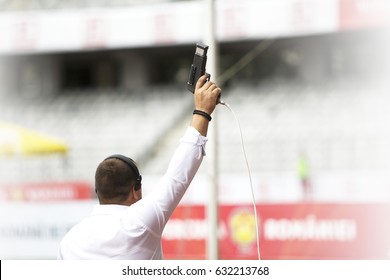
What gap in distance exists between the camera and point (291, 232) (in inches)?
370

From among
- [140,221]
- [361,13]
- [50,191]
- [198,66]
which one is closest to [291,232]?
[50,191]

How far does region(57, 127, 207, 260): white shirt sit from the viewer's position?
97.7 inches

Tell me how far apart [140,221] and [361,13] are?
13102 millimetres

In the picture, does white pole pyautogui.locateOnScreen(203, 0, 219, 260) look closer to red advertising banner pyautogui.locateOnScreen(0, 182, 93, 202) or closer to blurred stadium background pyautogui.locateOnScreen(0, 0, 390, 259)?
blurred stadium background pyautogui.locateOnScreen(0, 0, 390, 259)

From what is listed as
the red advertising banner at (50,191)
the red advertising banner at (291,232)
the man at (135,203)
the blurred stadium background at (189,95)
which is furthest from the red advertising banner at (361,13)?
the man at (135,203)

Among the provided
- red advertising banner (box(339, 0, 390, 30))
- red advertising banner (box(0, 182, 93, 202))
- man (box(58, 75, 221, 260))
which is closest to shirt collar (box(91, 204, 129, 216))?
man (box(58, 75, 221, 260))

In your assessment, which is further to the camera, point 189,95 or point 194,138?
point 189,95

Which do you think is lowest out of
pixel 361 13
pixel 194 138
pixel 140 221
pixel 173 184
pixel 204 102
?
pixel 140 221

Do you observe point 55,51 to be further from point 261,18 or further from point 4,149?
point 4,149

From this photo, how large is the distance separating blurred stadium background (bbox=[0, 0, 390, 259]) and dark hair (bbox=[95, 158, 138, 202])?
307 inches

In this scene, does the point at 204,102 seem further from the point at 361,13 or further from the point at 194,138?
the point at 361,13

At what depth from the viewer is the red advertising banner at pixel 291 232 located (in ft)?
29.7
